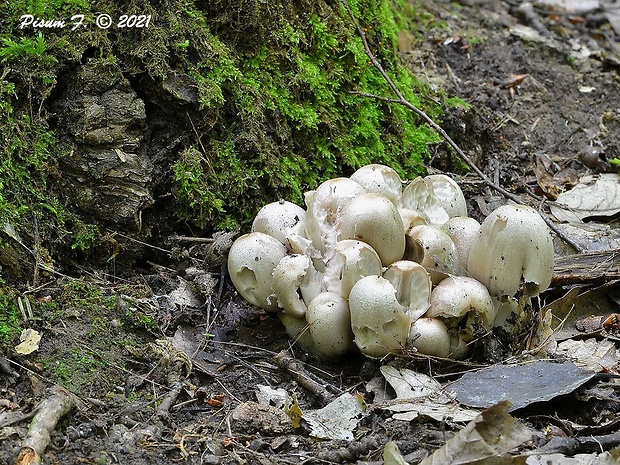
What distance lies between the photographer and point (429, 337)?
2922 mm

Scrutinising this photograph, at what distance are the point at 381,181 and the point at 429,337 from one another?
807 millimetres

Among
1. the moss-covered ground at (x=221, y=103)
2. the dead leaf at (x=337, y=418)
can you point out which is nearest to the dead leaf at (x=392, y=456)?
the dead leaf at (x=337, y=418)

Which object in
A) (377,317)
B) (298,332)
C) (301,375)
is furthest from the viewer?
(298,332)

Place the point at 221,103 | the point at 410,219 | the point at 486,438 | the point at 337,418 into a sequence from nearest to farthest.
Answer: the point at 486,438 → the point at 337,418 → the point at 410,219 → the point at 221,103

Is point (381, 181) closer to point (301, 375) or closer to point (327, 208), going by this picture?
point (327, 208)

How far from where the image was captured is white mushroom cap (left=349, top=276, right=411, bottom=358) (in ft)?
9.26

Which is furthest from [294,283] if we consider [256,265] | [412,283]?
[412,283]

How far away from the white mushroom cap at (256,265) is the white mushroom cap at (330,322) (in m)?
0.25

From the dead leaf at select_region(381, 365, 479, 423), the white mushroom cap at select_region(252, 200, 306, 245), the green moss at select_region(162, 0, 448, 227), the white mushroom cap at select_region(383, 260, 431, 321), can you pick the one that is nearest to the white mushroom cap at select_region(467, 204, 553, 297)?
the white mushroom cap at select_region(383, 260, 431, 321)

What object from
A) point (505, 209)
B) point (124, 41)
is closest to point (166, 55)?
point (124, 41)

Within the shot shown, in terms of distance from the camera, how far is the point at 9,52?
3.29 m

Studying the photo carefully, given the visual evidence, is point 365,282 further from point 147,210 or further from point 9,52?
point 9,52

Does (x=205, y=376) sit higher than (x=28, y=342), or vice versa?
(x=28, y=342)

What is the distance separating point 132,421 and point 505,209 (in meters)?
1.76
